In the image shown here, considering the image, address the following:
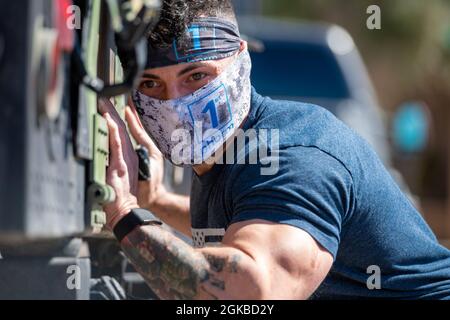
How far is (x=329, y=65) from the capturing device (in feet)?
35.9

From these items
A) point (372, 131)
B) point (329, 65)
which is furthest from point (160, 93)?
point (329, 65)

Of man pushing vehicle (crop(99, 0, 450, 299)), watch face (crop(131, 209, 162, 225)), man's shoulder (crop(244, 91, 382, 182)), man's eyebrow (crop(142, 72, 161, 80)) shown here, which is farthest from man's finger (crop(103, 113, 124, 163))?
man's shoulder (crop(244, 91, 382, 182))

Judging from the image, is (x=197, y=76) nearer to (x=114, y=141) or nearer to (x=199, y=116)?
(x=199, y=116)

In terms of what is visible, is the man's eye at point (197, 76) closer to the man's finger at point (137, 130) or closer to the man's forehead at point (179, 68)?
the man's forehead at point (179, 68)

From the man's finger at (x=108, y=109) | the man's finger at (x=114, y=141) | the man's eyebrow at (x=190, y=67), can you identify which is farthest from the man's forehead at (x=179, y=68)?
the man's finger at (x=114, y=141)

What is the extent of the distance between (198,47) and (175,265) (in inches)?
28.7

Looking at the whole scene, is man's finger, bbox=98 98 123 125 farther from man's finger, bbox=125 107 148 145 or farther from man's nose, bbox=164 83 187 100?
man's finger, bbox=125 107 148 145

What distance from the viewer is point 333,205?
3348 millimetres

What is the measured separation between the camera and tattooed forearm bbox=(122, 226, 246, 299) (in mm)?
3162

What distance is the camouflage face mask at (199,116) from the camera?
347cm

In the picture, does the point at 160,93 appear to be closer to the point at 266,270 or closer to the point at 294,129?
the point at 294,129

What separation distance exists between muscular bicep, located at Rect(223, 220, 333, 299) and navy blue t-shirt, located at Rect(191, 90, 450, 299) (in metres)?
0.03

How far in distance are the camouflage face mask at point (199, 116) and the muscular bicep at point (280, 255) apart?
380 millimetres

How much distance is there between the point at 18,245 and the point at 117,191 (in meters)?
0.33
